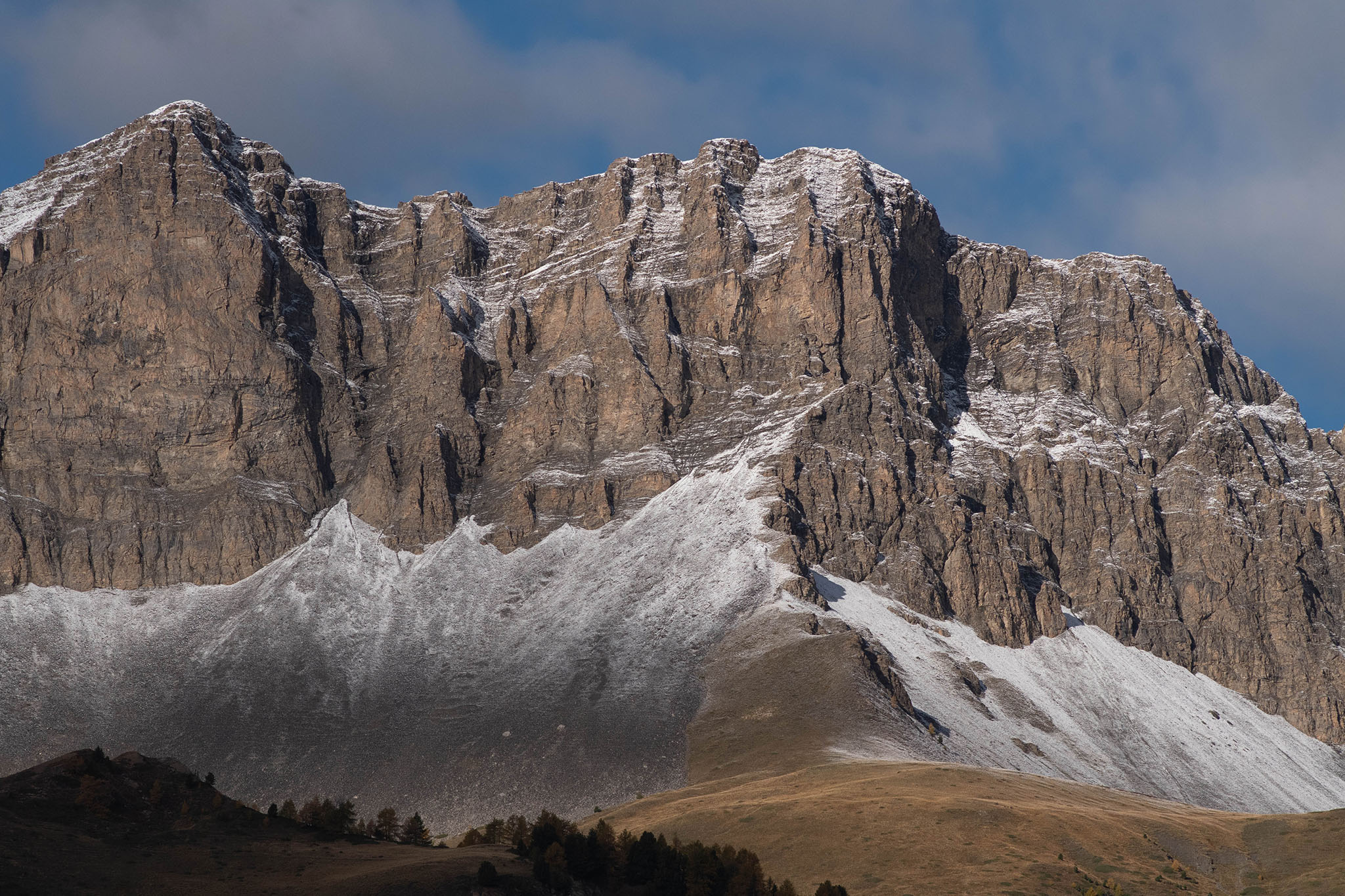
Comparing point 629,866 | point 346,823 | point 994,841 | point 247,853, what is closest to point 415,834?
point 346,823

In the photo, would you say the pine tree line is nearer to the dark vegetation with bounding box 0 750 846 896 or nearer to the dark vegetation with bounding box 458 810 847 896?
the dark vegetation with bounding box 0 750 846 896

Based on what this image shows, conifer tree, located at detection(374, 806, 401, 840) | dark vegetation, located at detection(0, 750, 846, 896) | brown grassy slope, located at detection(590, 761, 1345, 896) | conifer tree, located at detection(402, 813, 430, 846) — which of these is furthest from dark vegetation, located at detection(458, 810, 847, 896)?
brown grassy slope, located at detection(590, 761, 1345, 896)

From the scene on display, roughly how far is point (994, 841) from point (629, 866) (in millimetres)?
37061

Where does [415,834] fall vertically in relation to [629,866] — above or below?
above

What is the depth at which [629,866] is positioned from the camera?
76062 mm

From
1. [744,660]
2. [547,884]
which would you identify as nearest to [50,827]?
[547,884]

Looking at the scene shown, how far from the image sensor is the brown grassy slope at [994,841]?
95750mm

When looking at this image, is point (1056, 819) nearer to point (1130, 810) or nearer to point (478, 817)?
point (1130, 810)

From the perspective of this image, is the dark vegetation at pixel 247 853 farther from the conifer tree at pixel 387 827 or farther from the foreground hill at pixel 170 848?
the conifer tree at pixel 387 827

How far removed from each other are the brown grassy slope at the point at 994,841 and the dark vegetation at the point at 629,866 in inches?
594

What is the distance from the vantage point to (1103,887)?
93.4 m

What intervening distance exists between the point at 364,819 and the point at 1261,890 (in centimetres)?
10553

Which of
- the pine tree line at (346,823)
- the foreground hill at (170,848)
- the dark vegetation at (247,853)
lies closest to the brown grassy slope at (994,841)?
the dark vegetation at (247,853)

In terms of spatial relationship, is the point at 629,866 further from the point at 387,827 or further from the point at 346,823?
the point at 346,823
